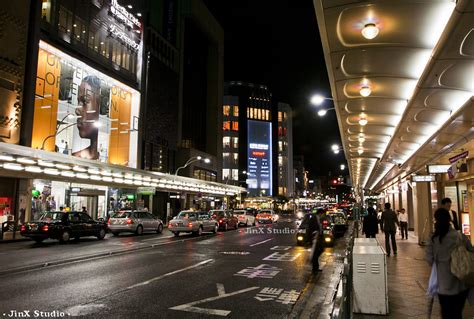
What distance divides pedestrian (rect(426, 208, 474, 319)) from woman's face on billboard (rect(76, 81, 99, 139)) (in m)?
36.8

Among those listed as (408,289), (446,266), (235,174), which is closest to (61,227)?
(408,289)

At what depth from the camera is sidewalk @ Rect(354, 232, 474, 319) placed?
6.85 meters

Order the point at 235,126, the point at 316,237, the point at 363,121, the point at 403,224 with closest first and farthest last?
the point at 316,237 < the point at 363,121 < the point at 403,224 < the point at 235,126

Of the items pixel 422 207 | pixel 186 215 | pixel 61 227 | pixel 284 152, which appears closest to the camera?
pixel 422 207

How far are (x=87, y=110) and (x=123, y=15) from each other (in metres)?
11.6

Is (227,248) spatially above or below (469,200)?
below

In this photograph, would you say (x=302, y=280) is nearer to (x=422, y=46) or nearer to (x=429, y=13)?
(x=422, y=46)

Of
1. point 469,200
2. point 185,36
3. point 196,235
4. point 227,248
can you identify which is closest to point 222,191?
point 185,36

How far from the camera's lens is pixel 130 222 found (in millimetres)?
26141

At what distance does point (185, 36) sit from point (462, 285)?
2523 inches

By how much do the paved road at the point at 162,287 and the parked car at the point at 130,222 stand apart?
34.8 feet

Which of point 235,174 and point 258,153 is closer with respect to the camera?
point 235,174

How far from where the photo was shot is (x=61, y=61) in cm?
3547

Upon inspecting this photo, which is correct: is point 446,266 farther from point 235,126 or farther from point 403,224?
point 235,126
